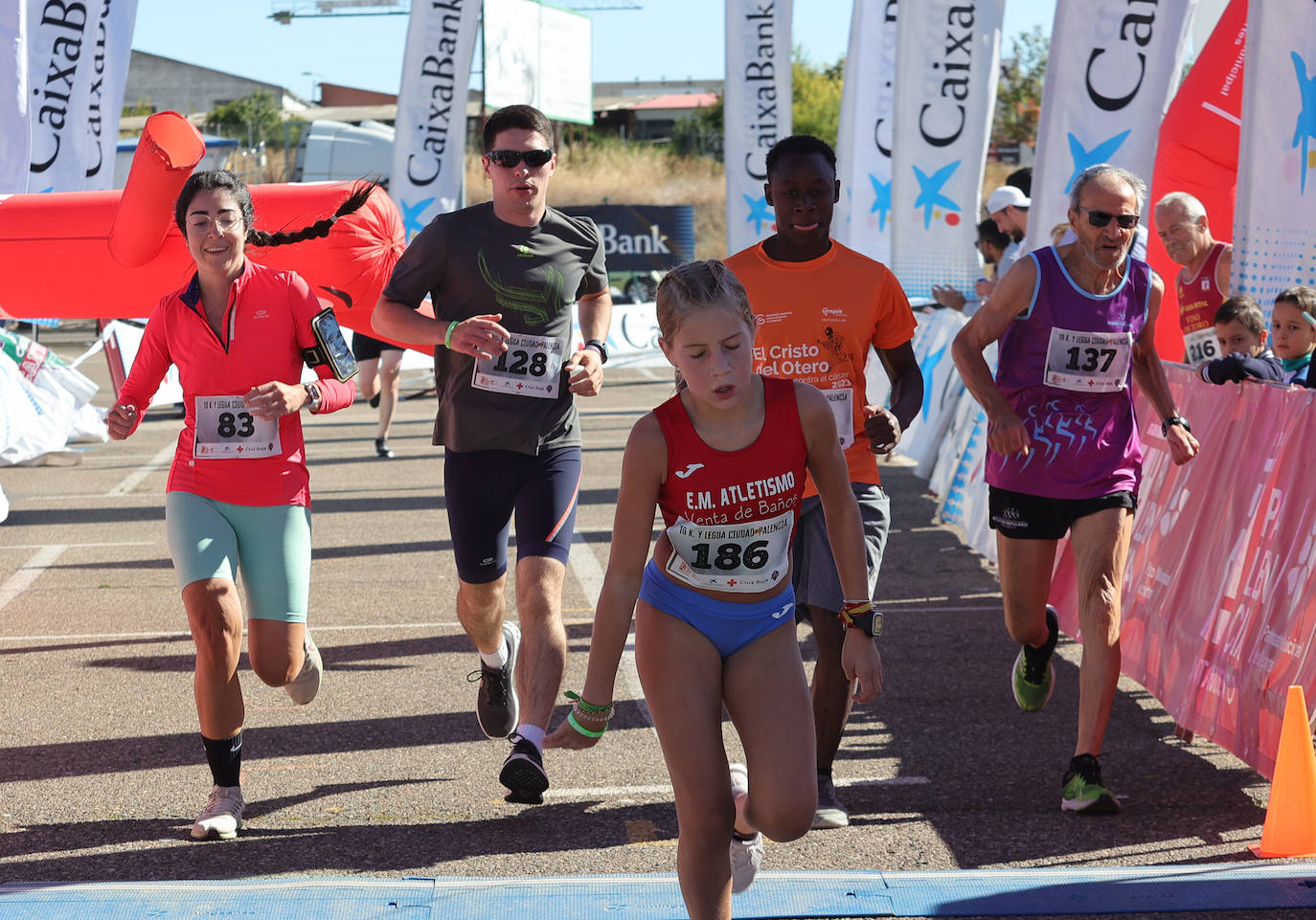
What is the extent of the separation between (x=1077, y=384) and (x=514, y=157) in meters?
2.12

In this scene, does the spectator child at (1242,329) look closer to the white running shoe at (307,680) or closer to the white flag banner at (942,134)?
the white running shoe at (307,680)

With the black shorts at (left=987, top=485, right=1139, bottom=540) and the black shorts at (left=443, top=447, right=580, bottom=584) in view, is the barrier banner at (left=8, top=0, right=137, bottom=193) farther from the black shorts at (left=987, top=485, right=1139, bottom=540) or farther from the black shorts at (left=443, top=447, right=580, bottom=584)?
the black shorts at (left=987, top=485, right=1139, bottom=540)

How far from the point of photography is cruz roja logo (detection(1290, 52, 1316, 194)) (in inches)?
258

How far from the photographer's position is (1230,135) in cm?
970

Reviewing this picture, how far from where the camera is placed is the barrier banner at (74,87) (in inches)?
503

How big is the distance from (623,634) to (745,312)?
0.83m

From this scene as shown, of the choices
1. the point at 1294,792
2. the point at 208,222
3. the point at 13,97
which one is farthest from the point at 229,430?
the point at 13,97

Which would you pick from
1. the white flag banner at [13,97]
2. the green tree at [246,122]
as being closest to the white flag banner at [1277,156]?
the white flag banner at [13,97]

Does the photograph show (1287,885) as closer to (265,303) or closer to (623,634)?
(623,634)

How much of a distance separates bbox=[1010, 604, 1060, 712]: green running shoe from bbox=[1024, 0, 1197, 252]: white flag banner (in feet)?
11.4

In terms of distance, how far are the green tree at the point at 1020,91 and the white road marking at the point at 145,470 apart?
47.6 m

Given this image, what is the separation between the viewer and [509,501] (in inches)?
213

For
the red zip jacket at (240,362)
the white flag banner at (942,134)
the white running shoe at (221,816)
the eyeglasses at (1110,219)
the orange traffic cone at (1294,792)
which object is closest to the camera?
the orange traffic cone at (1294,792)

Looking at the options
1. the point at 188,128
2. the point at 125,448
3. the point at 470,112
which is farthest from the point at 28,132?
the point at 470,112
